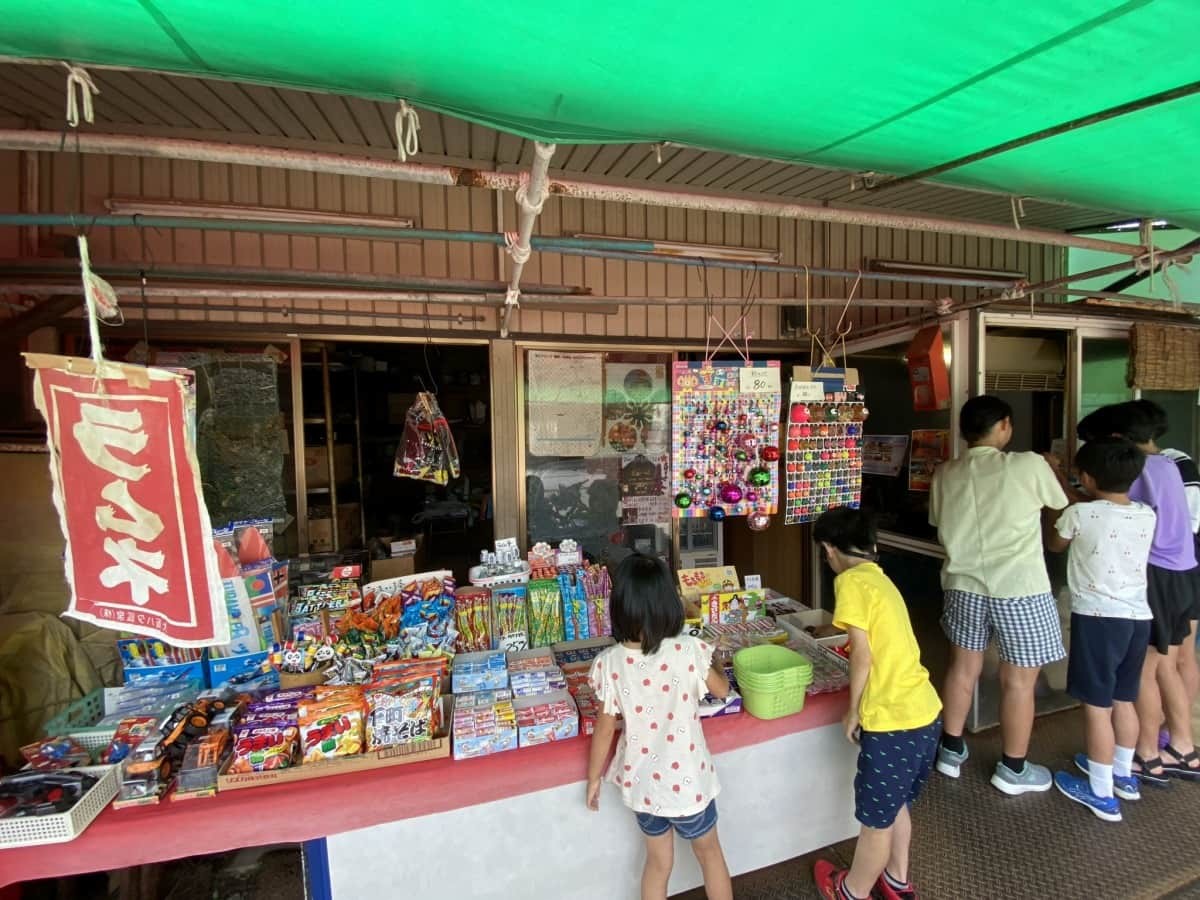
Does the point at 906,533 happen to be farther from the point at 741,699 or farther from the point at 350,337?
the point at 350,337

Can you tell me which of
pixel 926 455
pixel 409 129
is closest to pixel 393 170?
pixel 409 129

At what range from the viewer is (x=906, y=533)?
12.6ft

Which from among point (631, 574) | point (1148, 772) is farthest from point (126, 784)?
point (1148, 772)

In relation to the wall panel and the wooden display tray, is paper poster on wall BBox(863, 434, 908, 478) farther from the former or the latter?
the wooden display tray

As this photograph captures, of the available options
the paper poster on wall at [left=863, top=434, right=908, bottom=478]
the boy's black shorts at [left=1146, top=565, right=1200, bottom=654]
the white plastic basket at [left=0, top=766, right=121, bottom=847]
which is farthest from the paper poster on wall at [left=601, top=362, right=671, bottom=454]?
the white plastic basket at [left=0, top=766, right=121, bottom=847]

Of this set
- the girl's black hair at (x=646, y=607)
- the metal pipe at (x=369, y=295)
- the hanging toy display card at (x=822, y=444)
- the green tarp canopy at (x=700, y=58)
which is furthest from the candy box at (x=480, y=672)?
the green tarp canopy at (x=700, y=58)

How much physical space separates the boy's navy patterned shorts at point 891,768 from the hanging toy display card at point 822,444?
1338mm

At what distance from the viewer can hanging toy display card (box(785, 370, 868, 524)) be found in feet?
10.5

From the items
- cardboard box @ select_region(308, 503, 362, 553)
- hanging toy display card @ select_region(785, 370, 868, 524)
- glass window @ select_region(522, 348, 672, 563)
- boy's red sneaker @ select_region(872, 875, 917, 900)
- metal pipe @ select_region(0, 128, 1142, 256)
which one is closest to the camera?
metal pipe @ select_region(0, 128, 1142, 256)

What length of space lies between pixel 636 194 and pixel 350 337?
A: 8.49 ft

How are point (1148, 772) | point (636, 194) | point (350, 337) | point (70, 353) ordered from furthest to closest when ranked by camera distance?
point (350, 337), point (70, 353), point (1148, 772), point (636, 194)

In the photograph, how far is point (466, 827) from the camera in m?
1.90

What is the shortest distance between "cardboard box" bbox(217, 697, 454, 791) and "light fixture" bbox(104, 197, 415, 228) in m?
2.67

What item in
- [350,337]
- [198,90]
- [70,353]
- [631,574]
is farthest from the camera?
[350,337]
